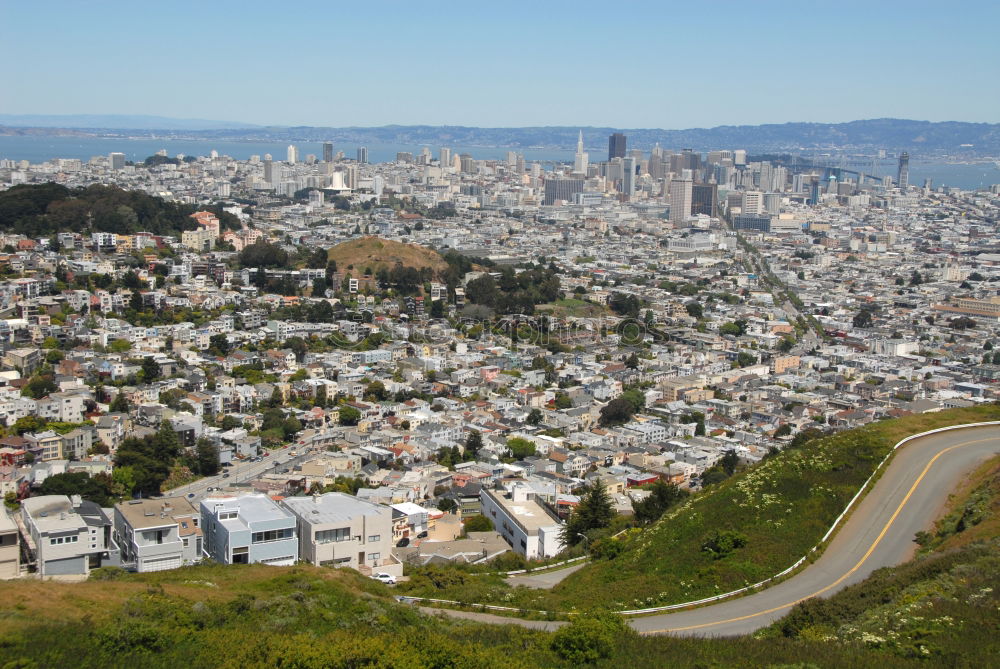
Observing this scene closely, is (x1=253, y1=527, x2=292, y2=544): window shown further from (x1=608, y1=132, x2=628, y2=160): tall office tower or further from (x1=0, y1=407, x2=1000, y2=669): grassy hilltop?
(x1=608, y1=132, x2=628, y2=160): tall office tower

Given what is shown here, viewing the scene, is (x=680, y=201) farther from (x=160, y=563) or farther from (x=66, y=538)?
(x=66, y=538)

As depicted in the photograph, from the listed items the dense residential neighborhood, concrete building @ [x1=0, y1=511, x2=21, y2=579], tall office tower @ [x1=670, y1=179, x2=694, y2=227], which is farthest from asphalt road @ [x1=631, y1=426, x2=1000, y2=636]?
tall office tower @ [x1=670, y1=179, x2=694, y2=227]

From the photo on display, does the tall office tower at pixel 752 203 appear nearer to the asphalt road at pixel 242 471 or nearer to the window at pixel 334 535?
the asphalt road at pixel 242 471

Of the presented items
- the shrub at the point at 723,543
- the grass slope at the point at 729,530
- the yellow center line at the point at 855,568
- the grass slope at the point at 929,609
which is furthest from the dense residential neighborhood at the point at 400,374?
the grass slope at the point at 929,609

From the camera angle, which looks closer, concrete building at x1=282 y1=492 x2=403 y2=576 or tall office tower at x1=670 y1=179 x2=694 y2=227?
concrete building at x1=282 y1=492 x2=403 y2=576

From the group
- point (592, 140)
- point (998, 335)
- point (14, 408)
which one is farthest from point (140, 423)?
point (592, 140)

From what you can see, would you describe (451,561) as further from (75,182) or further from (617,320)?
(75,182)
